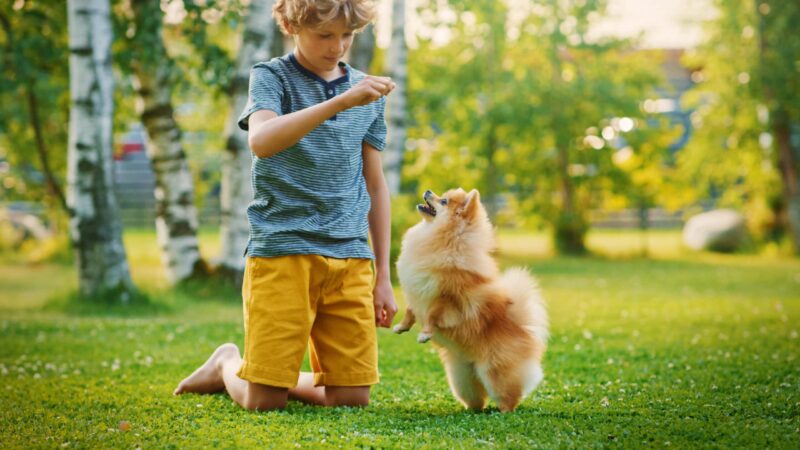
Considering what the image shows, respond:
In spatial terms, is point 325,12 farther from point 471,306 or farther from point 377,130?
point 471,306

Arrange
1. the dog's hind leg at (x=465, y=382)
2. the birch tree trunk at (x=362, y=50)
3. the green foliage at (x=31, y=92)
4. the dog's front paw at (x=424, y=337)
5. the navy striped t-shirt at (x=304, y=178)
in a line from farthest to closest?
the birch tree trunk at (x=362, y=50) < the green foliage at (x=31, y=92) < the dog's hind leg at (x=465, y=382) < the dog's front paw at (x=424, y=337) < the navy striped t-shirt at (x=304, y=178)

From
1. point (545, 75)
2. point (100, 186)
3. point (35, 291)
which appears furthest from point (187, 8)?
point (545, 75)

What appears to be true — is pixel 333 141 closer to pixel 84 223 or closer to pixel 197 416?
pixel 197 416

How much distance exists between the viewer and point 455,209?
4.11 metres

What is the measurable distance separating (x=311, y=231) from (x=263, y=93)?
2.08ft

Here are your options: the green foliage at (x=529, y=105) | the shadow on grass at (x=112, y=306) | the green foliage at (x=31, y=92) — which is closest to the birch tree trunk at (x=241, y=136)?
the shadow on grass at (x=112, y=306)

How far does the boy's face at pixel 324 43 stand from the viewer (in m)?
3.47

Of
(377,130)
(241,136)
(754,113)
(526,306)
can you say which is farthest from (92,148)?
(754,113)

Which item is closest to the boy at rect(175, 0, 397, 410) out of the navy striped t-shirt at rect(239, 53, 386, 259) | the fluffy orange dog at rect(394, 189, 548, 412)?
the navy striped t-shirt at rect(239, 53, 386, 259)

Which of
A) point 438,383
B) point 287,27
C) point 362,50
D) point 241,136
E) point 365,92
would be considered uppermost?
point 362,50

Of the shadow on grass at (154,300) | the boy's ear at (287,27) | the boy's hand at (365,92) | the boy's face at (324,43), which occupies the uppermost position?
the boy's ear at (287,27)

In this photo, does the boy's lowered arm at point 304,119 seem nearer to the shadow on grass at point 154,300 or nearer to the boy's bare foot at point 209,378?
the boy's bare foot at point 209,378

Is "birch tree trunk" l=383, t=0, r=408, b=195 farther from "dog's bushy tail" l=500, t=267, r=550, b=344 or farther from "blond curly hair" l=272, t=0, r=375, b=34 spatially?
"blond curly hair" l=272, t=0, r=375, b=34

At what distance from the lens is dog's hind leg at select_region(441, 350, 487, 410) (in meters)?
4.04
